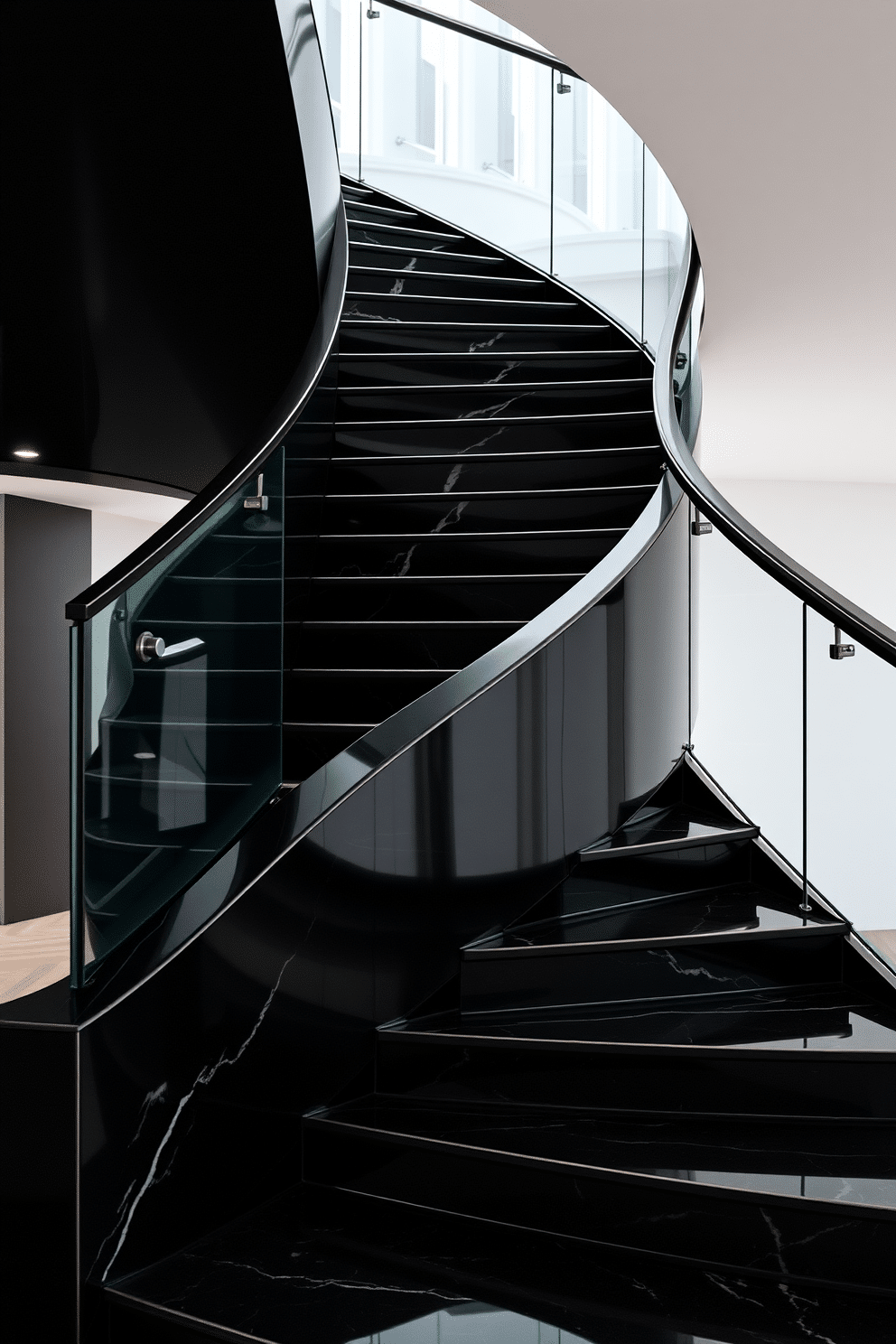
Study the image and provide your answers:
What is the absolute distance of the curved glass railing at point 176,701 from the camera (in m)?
2.08

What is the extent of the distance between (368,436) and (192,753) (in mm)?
2280

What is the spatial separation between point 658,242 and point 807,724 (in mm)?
4623

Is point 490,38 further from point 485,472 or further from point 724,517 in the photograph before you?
point 724,517

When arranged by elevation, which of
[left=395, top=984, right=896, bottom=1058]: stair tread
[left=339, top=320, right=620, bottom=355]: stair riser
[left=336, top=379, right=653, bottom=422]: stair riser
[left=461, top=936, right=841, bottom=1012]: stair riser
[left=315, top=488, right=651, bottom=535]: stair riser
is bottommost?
[left=395, top=984, right=896, bottom=1058]: stair tread

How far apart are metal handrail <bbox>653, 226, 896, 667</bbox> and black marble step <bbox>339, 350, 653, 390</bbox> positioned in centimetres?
33

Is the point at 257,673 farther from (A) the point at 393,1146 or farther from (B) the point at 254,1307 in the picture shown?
(B) the point at 254,1307

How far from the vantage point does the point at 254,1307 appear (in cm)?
188

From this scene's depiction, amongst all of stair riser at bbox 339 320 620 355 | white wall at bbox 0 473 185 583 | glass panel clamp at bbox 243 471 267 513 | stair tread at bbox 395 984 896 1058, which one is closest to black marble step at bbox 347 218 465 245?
stair riser at bbox 339 320 620 355

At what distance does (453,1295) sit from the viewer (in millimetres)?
1925

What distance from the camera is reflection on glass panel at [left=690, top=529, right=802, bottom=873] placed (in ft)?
10.5

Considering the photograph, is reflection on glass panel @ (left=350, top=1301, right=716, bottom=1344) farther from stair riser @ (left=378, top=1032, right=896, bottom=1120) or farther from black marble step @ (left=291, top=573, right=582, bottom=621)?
black marble step @ (left=291, top=573, right=582, bottom=621)

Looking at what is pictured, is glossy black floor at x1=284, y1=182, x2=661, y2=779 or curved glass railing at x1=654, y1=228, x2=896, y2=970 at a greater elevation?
glossy black floor at x1=284, y1=182, x2=661, y2=779

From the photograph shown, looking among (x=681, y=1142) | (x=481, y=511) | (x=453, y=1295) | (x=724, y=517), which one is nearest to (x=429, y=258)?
(x=481, y=511)

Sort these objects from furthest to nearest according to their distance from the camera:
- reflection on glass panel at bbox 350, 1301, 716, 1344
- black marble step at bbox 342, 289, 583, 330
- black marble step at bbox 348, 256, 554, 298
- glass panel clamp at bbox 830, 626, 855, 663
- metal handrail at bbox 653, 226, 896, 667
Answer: black marble step at bbox 348, 256, 554, 298, black marble step at bbox 342, 289, 583, 330, glass panel clamp at bbox 830, 626, 855, 663, metal handrail at bbox 653, 226, 896, 667, reflection on glass panel at bbox 350, 1301, 716, 1344
